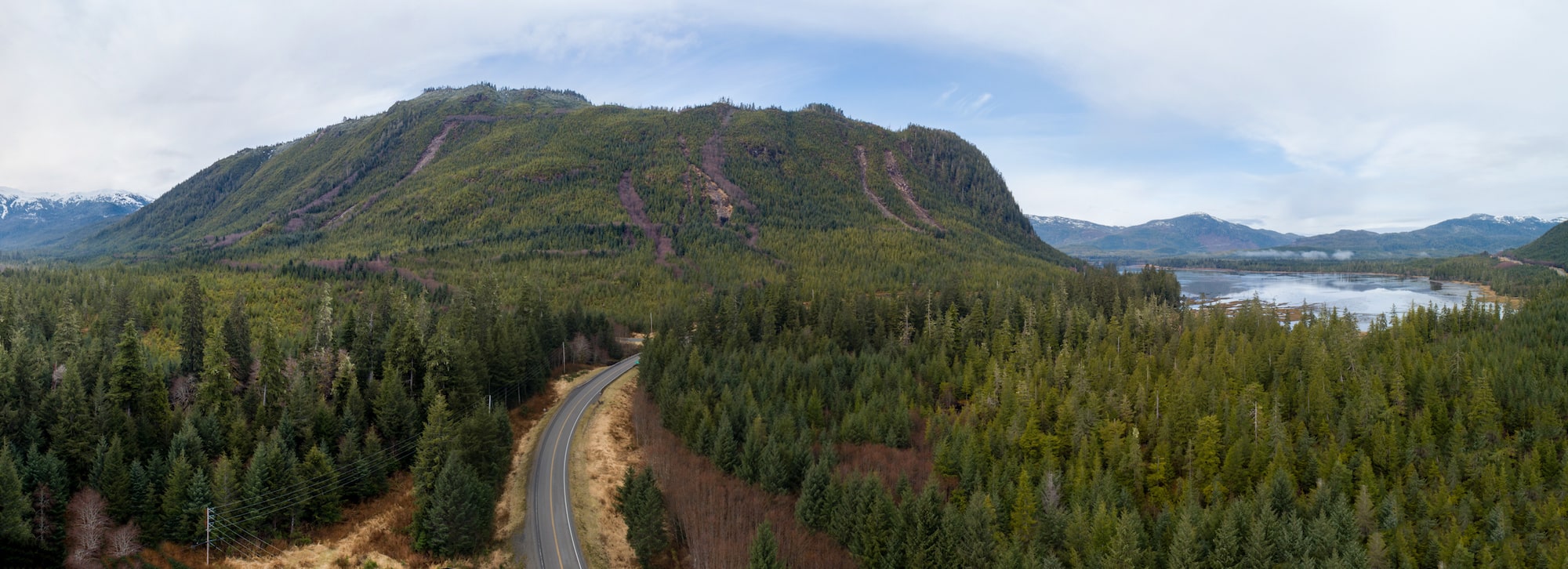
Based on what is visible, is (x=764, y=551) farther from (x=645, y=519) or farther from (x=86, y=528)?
(x=86, y=528)

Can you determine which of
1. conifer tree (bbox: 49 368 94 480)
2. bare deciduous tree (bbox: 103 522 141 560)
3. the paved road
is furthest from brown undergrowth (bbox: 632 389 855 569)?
conifer tree (bbox: 49 368 94 480)

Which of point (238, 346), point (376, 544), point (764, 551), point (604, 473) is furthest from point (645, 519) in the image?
point (238, 346)

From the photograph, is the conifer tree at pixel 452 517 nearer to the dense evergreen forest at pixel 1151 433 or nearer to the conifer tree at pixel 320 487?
the conifer tree at pixel 320 487

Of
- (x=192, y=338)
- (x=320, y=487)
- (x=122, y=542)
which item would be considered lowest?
(x=122, y=542)

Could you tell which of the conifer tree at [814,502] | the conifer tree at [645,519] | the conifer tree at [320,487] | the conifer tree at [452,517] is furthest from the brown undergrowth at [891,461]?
the conifer tree at [320,487]

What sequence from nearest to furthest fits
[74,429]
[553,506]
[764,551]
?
[764,551]
[74,429]
[553,506]

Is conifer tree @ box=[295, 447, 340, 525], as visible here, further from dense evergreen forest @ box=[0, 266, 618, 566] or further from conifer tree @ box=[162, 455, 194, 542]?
conifer tree @ box=[162, 455, 194, 542]

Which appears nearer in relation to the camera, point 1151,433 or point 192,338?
point 1151,433
